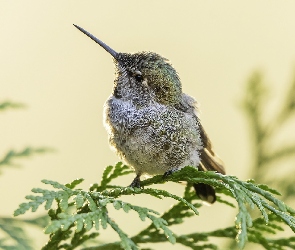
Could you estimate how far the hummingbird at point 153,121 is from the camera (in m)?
3.83

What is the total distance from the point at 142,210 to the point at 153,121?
137cm

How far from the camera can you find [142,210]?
2.57 metres

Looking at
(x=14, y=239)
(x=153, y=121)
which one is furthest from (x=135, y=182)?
(x=14, y=239)

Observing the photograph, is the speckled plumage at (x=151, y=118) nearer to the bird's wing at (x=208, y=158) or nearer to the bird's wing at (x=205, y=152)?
the bird's wing at (x=205, y=152)

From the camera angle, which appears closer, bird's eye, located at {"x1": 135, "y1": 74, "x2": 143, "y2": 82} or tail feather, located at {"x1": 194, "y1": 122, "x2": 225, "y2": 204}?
bird's eye, located at {"x1": 135, "y1": 74, "x2": 143, "y2": 82}

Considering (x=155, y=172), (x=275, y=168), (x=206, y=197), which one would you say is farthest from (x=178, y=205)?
(x=275, y=168)

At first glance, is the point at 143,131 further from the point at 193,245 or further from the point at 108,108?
the point at 193,245

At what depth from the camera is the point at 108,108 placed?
162 inches

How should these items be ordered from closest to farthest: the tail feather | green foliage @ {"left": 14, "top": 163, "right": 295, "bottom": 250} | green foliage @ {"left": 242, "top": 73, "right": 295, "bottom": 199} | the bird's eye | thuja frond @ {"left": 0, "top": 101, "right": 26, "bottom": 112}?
green foliage @ {"left": 14, "top": 163, "right": 295, "bottom": 250} < thuja frond @ {"left": 0, "top": 101, "right": 26, "bottom": 112} < the bird's eye < the tail feather < green foliage @ {"left": 242, "top": 73, "right": 295, "bottom": 199}

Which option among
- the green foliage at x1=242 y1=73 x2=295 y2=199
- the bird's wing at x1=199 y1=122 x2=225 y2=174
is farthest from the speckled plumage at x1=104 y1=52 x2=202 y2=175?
the green foliage at x1=242 y1=73 x2=295 y2=199

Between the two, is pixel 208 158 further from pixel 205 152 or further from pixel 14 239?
pixel 14 239

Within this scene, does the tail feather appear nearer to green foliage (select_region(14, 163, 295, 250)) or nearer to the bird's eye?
green foliage (select_region(14, 163, 295, 250))

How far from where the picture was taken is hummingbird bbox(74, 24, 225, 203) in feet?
12.6

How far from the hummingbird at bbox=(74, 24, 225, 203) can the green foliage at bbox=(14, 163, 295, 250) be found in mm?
226
